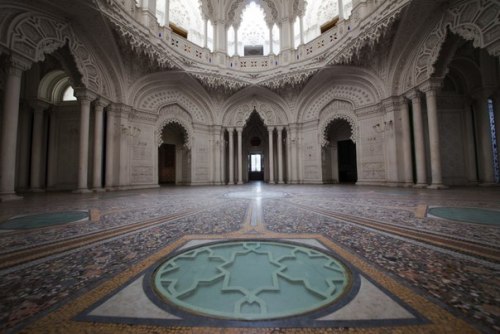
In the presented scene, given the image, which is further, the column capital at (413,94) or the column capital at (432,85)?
the column capital at (413,94)

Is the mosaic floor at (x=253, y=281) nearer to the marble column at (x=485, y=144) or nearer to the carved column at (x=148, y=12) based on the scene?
the marble column at (x=485, y=144)

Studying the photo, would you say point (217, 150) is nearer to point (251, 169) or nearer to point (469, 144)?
point (251, 169)

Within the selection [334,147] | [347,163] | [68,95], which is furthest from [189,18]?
[347,163]

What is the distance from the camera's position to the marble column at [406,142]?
818 cm

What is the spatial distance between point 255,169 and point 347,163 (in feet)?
30.1

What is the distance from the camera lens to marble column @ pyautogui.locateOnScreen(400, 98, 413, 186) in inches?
322

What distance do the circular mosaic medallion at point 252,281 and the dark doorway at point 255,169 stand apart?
63.5ft

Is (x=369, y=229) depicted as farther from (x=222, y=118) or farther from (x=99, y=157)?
(x=222, y=118)

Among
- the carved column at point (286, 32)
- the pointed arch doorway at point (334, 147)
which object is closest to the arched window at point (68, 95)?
the carved column at point (286, 32)

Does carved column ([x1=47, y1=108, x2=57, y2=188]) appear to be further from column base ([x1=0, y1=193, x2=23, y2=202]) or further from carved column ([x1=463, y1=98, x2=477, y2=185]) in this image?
carved column ([x1=463, y1=98, x2=477, y2=185])

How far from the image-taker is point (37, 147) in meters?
8.70

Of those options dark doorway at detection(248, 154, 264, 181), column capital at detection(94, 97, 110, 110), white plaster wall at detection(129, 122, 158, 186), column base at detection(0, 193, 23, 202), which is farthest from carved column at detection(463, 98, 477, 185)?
column base at detection(0, 193, 23, 202)

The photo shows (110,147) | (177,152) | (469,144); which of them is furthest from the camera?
(177,152)

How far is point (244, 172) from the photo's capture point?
1756cm
